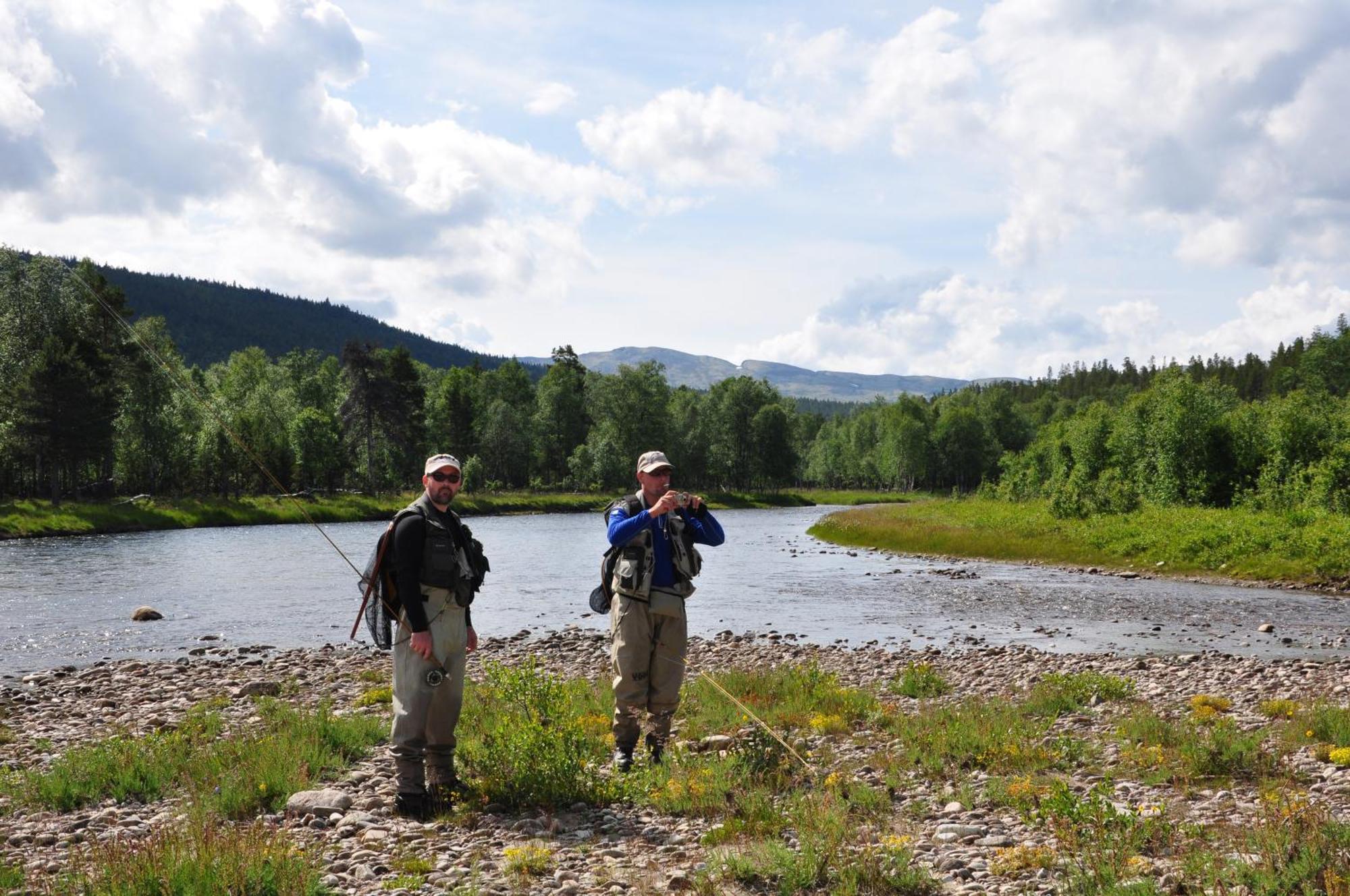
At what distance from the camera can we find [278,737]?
10656mm

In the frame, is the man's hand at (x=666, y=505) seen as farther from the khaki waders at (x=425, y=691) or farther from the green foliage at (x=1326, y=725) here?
the green foliage at (x=1326, y=725)

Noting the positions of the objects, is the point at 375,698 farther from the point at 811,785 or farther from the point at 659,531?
the point at 811,785

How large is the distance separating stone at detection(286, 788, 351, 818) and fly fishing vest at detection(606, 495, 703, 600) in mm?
3062

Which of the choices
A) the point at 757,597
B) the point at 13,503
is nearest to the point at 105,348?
the point at 13,503

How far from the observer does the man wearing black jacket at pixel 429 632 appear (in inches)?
311

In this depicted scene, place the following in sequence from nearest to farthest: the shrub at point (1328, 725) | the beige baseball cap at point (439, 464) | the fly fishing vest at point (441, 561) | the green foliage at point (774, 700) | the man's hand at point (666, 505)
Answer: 1. the fly fishing vest at point (441, 561)
2. the beige baseball cap at point (439, 464)
3. the man's hand at point (666, 505)
4. the shrub at point (1328, 725)
5. the green foliage at point (774, 700)

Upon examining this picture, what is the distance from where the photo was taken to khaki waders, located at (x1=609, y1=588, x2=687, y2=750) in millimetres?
9117

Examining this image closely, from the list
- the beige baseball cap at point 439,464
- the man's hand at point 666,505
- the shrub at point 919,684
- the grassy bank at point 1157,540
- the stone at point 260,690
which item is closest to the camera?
the beige baseball cap at point 439,464

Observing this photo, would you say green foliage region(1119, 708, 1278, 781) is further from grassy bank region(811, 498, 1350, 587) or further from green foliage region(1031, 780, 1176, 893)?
grassy bank region(811, 498, 1350, 587)

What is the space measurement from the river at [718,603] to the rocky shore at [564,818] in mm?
5598

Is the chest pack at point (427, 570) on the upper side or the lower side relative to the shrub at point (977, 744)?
upper

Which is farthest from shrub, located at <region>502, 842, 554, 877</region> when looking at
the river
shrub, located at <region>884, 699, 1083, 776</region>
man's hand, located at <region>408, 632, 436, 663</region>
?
the river

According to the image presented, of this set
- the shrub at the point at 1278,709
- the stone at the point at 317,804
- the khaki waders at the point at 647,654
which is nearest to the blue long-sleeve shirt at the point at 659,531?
the khaki waders at the point at 647,654

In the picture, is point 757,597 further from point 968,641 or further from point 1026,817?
point 1026,817
